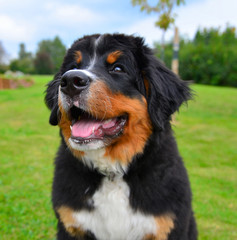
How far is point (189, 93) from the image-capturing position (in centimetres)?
287

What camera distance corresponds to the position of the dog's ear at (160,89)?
2551 millimetres

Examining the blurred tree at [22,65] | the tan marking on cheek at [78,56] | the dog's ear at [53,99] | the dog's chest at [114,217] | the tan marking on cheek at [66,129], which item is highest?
the tan marking on cheek at [78,56]

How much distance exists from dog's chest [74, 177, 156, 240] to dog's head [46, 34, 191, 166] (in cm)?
35

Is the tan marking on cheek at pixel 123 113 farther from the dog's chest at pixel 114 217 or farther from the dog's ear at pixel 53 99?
the dog's ear at pixel 53 99

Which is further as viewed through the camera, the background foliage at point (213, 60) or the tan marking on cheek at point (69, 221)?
the background foliage at point (213, 60)

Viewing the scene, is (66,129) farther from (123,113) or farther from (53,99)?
(123,113)

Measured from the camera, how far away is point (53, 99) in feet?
9.56

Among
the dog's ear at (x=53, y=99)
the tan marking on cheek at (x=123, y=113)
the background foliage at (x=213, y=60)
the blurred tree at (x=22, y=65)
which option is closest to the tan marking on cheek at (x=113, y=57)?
the tan marking on cheek at (x=123, y=113)

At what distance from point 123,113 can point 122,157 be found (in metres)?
0.44

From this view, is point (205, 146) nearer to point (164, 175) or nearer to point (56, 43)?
point (164, 175)

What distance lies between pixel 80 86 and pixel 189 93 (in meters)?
1.22

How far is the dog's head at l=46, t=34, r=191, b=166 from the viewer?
7.62 ft

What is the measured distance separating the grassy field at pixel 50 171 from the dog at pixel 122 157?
0.71 metres

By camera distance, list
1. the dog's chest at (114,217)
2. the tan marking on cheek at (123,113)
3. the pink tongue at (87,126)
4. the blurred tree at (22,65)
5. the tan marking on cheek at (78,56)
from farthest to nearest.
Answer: the blurred tree at (22,65), the tan marking on cheek at (78,56), the dog's chest at (114,217), the pink tongue at (87,126), the tan marking on cheek at (123,113)
